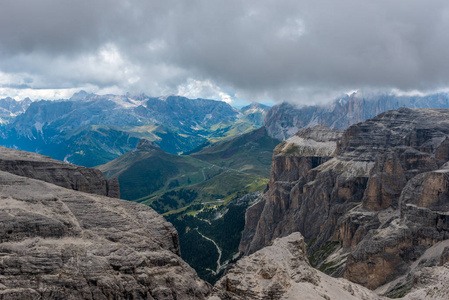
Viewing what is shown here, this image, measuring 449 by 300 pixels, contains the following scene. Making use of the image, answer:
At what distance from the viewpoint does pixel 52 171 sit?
8581cm

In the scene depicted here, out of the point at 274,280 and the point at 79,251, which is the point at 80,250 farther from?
the point at 274,280

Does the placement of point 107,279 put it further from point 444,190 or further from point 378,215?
point 378,215

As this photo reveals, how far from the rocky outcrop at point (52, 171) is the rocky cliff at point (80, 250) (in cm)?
1495

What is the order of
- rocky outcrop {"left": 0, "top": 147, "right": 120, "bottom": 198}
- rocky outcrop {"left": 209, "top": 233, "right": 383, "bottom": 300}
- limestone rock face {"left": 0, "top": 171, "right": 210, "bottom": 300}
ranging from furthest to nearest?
rocky outcrop {"left": 0, "top": 147, "right": 120, "bottom": 198}
rocky outcrop {"left": 209, "top": 233, "right": 383, "bottom": 300}
limestone rock face {"left": 0, "top": 171, "right": 210, "bottom": 300}

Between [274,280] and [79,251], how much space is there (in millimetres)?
29965

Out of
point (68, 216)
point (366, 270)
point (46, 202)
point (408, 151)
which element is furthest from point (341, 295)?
point (408, 151)

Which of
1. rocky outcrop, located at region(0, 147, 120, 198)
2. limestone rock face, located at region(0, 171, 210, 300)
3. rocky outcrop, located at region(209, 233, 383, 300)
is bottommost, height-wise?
rocky outcrop, located at region(209, 233, 383, 300)

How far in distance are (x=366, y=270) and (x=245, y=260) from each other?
275ft

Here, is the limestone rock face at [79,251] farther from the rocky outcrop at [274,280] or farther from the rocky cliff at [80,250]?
the rocky outcrop at [274,280]

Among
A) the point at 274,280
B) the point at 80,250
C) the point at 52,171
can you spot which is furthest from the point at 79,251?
the point at 52,171

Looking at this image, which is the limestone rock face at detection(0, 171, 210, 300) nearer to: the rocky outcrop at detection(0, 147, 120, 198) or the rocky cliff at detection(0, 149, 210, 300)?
the rocky cliff at detection(0, 149, 210, 300)

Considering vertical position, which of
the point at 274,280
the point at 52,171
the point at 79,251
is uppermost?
the point at 52,171

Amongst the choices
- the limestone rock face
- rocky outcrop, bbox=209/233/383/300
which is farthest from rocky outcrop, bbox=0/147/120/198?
rocky outcrop, bbox=209/233/383/300

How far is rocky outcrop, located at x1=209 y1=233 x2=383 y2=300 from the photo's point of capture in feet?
178
